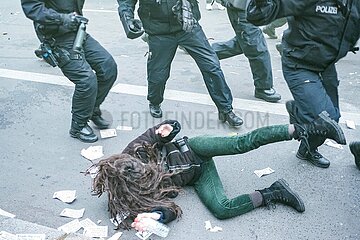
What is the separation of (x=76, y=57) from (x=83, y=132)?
28.0 inches

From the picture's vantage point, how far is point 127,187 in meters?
3.15

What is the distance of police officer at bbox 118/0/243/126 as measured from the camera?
4254 millimetres

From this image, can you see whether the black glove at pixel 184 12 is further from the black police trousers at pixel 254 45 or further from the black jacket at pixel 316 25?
the black jacket at pixel 316 25

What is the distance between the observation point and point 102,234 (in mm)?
3104

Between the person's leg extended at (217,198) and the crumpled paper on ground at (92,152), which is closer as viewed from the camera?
the person's leg extended at (217,198)

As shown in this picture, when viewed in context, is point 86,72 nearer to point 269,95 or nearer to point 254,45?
point 254,45

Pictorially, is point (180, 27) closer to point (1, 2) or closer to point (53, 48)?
point (53, 48)

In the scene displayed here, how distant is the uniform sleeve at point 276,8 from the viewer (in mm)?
3230

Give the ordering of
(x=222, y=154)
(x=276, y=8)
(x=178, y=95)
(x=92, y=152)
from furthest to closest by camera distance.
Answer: (x=178, y=95), (x=92, y=152), (x=222, y=154), (x=276, y=8)

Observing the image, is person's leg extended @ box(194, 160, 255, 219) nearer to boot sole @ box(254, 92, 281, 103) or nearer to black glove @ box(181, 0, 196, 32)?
black glove @ box(181, 0, 196, 32)

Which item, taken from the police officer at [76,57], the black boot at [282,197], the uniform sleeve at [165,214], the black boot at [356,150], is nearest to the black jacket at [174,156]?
the uniform sleeve at [165,214]

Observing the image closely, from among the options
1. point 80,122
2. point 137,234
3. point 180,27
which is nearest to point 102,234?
point 137,234

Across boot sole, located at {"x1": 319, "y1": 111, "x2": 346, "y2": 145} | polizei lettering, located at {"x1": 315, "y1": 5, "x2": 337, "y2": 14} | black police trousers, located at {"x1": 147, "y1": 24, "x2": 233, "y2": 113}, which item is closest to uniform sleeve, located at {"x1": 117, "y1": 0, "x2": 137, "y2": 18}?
black police trousers, located at {"x1": 147, "y1": 24, "x2": 233, "y2": 113}

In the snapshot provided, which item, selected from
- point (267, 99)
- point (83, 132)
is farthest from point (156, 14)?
point (267, 99)
